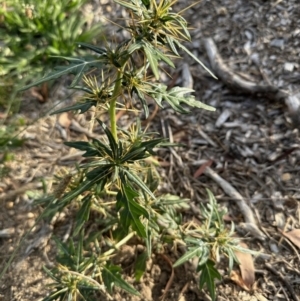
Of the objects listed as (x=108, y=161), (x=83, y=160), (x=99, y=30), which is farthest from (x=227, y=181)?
(x=99, y=30)

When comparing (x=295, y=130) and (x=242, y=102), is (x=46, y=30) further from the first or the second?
(x=295, y=130)

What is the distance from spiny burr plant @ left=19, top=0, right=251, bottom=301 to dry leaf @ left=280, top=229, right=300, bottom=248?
0.38 metres

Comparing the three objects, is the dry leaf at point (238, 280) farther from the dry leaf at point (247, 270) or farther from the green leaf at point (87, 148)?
the green leaf at point (87, 148)

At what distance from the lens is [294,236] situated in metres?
2.18

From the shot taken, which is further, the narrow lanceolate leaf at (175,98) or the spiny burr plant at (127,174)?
the narrow lanceolate leaf at (175,98)

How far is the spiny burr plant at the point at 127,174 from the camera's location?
1.45 metres

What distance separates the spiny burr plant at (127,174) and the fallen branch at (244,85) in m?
0.87

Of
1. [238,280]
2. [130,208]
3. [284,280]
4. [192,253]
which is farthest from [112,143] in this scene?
[284,280]

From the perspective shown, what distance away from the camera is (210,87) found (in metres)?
2.84

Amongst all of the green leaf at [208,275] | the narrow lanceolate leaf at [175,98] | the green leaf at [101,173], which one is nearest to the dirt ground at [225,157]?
the green leaf at [208,275]

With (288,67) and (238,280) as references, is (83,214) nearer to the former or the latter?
(238,280)

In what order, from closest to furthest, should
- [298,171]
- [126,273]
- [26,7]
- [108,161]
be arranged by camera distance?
[108,161], [126,273], [298,171], [26,7]

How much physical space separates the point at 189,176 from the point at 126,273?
24.5 inches

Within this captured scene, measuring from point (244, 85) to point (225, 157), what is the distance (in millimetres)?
474
